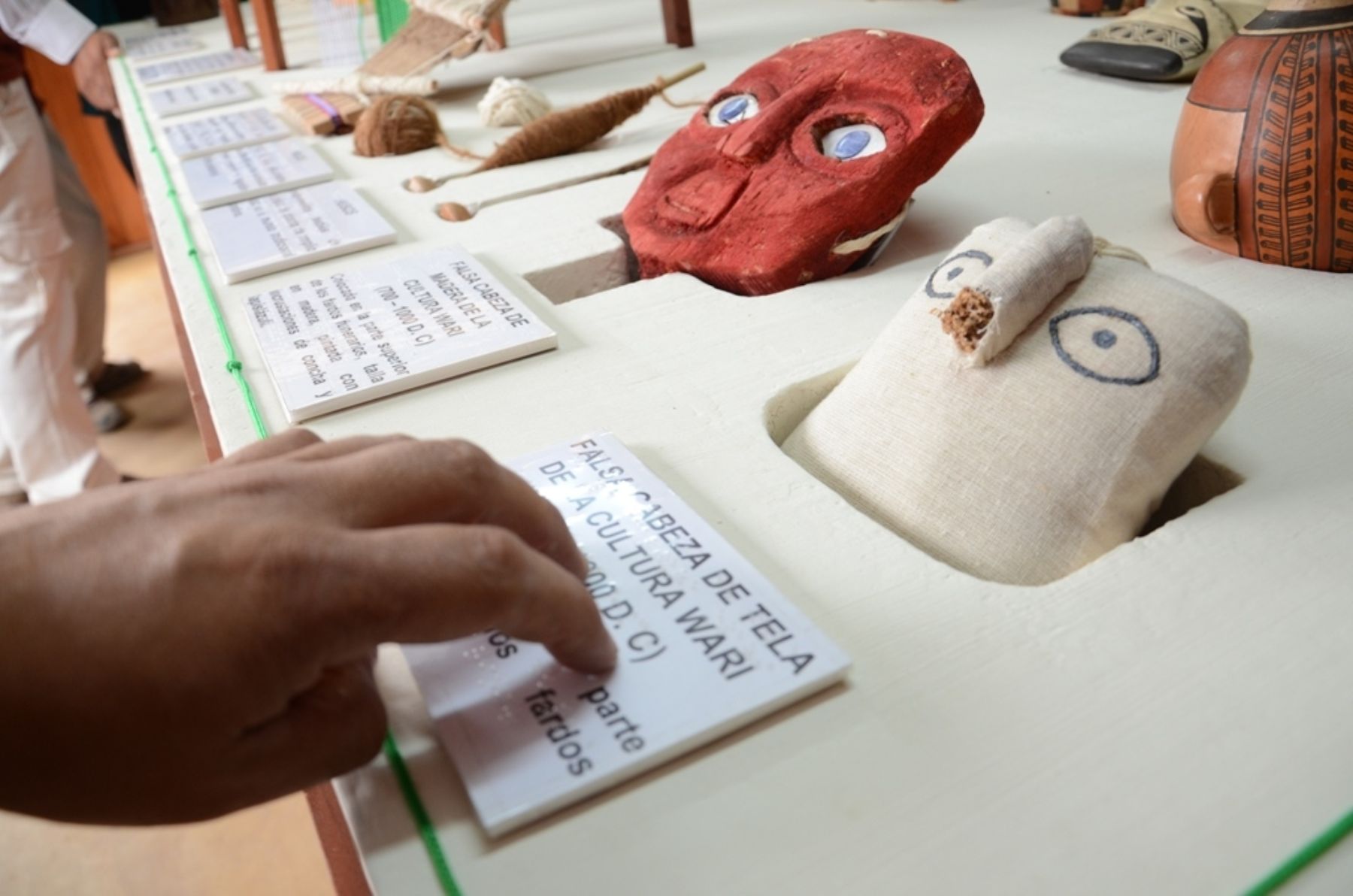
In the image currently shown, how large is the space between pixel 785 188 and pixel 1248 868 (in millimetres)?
673

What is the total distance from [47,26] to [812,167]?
1660 mm

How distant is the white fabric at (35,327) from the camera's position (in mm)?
1737

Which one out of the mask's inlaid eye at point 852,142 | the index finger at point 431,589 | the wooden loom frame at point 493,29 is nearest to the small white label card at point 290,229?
the mask's inlaid eye at point 852,142

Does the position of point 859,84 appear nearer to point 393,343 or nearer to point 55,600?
point 393,343

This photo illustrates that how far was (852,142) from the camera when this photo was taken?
0.95 metres

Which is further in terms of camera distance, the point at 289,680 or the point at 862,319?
the point at 862,319

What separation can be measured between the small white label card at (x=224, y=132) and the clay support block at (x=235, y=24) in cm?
69

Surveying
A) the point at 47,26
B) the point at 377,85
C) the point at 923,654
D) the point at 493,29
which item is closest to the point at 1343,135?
the point at 923,654

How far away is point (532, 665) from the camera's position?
0.49 meters

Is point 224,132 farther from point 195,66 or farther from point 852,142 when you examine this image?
point 852,142

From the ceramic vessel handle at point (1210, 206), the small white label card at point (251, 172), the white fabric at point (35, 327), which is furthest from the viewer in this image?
the white fabric at point (35, 327)

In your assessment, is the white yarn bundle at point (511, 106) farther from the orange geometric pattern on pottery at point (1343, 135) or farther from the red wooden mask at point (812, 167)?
the orange geometric pattern on pottery at point (1343, 135)

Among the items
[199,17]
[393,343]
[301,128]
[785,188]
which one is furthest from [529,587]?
[199,17]

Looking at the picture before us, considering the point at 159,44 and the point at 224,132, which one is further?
the point at 159,44
